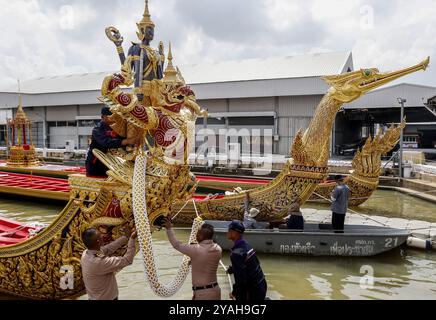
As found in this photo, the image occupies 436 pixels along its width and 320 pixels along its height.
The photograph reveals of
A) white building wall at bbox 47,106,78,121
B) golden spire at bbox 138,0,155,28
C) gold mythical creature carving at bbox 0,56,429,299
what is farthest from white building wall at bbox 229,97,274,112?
gold mythical creature carving at bbox 0,56,429,299

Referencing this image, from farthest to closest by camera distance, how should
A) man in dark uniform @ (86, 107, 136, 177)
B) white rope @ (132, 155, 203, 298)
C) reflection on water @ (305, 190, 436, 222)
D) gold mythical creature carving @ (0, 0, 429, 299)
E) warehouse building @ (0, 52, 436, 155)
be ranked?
warehouse building @ (0, 52, 436, 155) → reflection on water @ (305, 190, 436, 222) → man in dark uniform @ (86, 107, 136, 177) → gold mythical creature carving @ (0, 0, 429, 299) → white rope @ (132, 155, 203, 298)

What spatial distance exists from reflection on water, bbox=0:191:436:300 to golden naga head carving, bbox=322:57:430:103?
3097 mm

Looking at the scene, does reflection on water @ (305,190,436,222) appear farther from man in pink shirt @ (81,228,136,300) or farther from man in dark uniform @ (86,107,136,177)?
man in pink shirt @ (81,228,136,300)

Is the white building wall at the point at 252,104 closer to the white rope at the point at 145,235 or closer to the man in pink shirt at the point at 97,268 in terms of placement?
the white rope at the point at 145,235

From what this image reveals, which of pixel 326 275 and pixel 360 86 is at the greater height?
pixel 360 86

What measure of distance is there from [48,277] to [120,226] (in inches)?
38.9

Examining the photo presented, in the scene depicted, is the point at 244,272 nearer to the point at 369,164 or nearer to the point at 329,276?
the point at 329,276

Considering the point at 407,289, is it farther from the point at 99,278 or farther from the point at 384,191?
the point at 384,191

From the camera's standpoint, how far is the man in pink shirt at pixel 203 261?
121 inches

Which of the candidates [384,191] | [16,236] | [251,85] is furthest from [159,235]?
[251,85]

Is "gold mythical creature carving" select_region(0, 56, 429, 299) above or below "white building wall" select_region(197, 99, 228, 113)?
below

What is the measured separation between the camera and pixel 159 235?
8.19m

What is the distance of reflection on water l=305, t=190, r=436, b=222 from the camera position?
10359 millimetres

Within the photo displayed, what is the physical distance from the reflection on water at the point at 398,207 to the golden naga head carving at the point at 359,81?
3.94 metres
